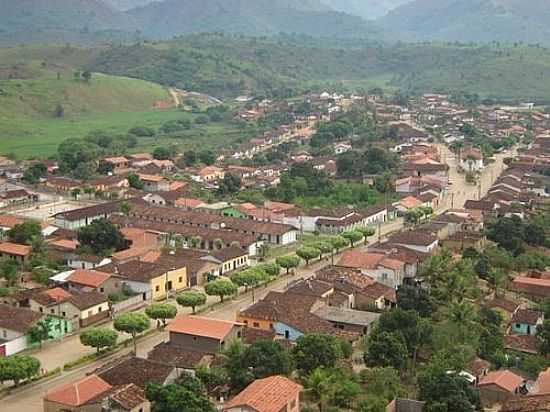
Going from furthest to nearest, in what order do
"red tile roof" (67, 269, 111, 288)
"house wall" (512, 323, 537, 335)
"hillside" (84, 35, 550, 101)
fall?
1. "hillside" (84, 35, 550, 101)
2. "red tile roof" (67, 269, 111, 288)
3. "house wall" (512, 323, 537, 335)

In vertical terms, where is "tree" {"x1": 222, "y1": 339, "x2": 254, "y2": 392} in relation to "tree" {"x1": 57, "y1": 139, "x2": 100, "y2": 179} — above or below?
above

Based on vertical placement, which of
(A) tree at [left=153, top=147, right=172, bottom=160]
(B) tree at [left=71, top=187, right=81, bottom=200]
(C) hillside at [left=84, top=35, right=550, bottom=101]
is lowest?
(B) tree at [left=71, top=187, right=81, bottom=200]

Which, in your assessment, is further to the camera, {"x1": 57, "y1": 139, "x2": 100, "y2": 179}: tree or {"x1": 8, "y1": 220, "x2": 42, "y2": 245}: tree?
{"x1": 57, "y1": 139, "x2": 100, "y2": 179}: tree

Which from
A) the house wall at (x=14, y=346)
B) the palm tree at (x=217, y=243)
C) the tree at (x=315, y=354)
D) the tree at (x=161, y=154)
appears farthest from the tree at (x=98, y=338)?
the tree at (x=161, y=154)

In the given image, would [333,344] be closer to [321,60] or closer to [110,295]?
[110,295]

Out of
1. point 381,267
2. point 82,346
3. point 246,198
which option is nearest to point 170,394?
point 82,346

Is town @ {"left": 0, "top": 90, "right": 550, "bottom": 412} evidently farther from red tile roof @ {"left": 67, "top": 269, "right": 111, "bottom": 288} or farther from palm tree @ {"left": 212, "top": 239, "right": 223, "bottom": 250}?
palm tree @ {"left": 212, "top": 239, "right": 223, "bottom": 250}

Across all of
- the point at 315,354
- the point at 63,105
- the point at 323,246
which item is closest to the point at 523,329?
the point at 315,354

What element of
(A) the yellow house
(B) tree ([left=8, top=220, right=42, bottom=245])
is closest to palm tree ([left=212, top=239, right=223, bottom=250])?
(A) the yellow house
